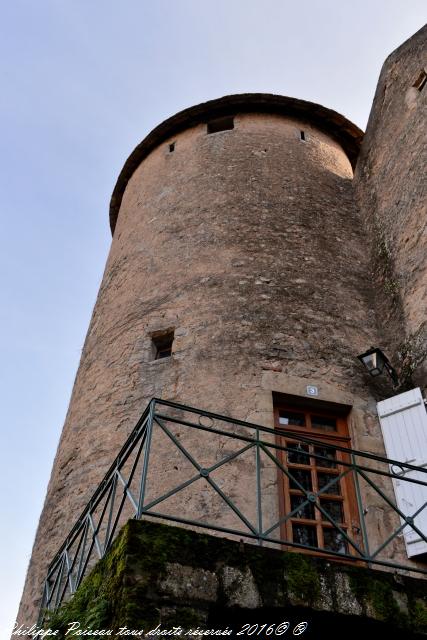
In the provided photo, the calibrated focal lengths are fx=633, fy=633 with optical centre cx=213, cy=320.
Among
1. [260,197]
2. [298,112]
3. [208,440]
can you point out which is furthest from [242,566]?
[298,112]

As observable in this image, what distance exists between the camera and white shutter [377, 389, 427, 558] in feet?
18.9

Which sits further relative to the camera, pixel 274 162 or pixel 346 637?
pixel 274 162

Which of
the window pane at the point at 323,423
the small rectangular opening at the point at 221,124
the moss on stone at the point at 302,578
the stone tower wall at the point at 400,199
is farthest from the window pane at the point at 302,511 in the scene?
the small rectangular opening at the point at 221,124

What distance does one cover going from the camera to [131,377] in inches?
280

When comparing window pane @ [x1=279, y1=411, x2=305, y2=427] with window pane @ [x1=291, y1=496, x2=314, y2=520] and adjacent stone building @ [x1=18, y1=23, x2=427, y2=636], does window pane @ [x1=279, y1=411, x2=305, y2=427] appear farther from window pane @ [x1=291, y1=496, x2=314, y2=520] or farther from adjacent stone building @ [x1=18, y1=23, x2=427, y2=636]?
window pane @ [x1=291, y1=496, x2=314, y2=520]

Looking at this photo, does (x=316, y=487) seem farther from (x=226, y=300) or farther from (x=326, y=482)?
(x=226, y=300)

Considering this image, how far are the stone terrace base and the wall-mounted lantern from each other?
3152mm

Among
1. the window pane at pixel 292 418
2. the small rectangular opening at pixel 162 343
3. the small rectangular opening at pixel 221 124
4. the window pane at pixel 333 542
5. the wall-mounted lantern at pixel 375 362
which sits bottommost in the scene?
the window pane at pixel 333 542

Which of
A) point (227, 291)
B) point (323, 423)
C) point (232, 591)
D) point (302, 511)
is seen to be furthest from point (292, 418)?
point (232, 591)

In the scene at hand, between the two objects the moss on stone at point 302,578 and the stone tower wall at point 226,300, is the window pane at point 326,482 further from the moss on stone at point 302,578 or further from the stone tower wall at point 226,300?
the moss on stone at point 302,578

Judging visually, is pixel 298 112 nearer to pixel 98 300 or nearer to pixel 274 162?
pixel 274 162

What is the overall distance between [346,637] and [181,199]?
6.63 m

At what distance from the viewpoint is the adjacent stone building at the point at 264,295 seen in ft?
21.0

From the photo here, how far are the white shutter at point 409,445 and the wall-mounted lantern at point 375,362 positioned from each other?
40cm
